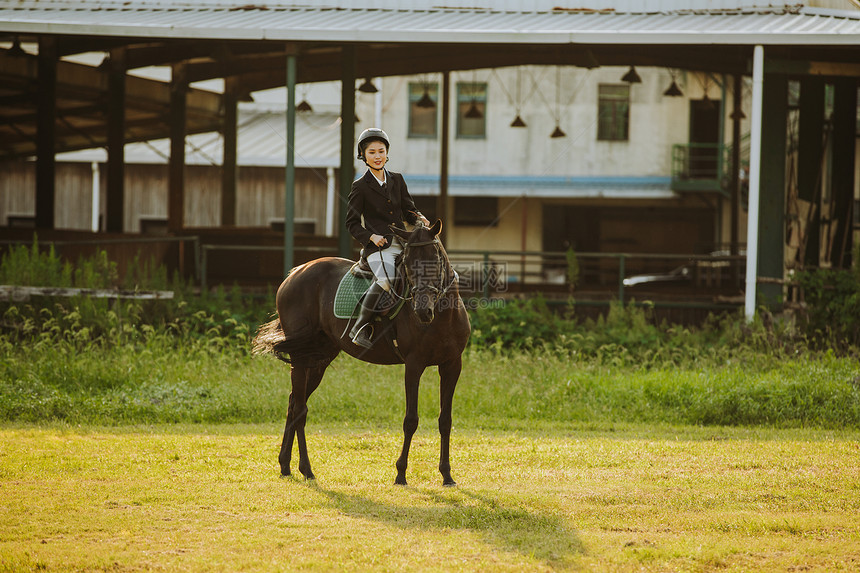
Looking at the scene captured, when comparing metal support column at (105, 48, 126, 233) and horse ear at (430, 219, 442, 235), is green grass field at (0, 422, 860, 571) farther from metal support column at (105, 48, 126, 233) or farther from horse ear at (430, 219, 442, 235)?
metal support column at (105, 48, 126, 233)

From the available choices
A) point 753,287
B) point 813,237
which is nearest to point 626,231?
point 813,237

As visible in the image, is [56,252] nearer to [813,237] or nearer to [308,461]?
[308,461]

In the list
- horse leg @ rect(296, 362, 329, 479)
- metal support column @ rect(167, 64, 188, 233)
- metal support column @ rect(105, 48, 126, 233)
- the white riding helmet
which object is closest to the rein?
the white riding helmet

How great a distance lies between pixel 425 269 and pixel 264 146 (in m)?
26.0

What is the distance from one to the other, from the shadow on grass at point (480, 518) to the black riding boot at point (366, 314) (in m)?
1.23

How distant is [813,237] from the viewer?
54.3 ft

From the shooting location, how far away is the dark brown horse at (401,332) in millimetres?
6910

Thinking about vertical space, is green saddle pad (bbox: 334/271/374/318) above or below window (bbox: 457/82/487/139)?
below

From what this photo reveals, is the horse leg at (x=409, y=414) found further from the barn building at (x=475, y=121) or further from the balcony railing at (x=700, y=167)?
the balcony railing at (x=700, y=167)

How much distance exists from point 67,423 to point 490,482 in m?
5.17

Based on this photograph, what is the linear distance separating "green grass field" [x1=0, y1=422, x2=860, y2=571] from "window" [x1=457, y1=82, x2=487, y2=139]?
2535 centimetres

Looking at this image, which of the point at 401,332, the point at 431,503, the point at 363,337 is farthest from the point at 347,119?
the point at 431,503

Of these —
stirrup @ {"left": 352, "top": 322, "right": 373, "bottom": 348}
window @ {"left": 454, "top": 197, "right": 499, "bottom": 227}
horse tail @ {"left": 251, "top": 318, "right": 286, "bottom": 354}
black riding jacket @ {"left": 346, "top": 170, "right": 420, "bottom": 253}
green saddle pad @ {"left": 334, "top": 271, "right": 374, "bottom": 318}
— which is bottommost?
horse tail @ {"left": 251, "top": 318, "right": 286, "bottom": 354}

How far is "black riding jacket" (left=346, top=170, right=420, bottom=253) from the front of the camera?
7559mm
